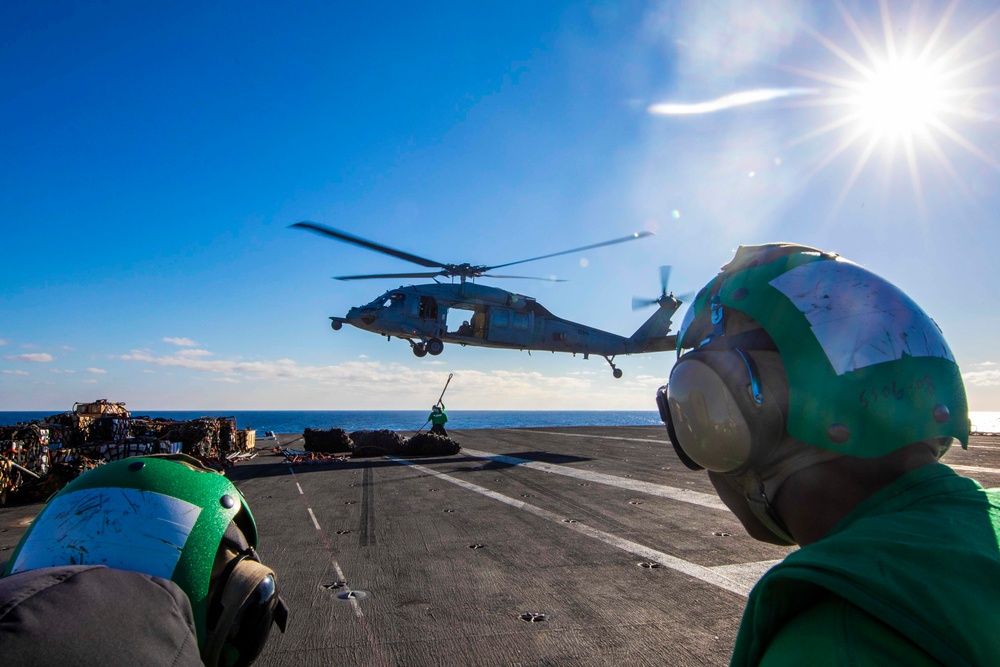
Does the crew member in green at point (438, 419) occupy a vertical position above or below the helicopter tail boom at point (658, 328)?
below

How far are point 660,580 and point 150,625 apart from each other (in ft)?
11.5

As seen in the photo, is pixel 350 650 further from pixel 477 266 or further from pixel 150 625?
pixel 477 266

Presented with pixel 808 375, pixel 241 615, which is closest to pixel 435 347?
pixel 241 615

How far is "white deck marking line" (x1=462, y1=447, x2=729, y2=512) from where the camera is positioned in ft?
21.9

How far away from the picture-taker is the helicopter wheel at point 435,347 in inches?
866

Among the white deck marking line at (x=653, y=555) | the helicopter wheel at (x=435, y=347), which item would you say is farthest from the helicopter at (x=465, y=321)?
the white deck marking line at (x=653, y=555)

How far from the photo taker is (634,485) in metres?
8.17

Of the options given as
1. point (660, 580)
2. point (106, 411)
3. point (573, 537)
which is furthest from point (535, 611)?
point (106, 411)

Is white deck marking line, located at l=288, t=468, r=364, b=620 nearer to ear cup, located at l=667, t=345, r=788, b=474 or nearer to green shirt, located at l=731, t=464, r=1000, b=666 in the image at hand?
ear cup, located at l=667, t=345, r=788, b=474

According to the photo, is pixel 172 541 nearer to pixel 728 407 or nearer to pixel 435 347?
pixel 728 407

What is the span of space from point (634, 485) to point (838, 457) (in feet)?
24.3

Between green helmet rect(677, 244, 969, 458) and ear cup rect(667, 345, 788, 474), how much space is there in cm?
5

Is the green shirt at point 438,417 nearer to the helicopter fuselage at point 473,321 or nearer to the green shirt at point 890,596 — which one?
the helicopter fuselage at point 473,321

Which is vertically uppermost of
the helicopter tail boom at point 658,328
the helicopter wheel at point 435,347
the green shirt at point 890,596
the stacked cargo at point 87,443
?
the helicopter tail boom at point 658,328
